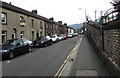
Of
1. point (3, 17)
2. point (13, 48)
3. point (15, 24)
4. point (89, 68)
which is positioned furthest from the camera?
point (15, 24)

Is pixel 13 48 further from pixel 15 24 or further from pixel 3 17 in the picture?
pixel 15 24

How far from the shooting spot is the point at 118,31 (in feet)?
16.1

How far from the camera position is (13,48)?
11.4 metres

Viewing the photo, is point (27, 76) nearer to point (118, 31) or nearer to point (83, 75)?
point (83, 75)

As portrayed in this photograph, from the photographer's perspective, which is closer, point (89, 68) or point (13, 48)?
point (89, 68)

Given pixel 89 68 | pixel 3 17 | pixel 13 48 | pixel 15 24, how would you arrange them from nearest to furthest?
pixel 89 68 → pixel 13 48 → pixel 3 17 → pixel 15 24

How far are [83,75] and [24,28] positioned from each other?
18.7m

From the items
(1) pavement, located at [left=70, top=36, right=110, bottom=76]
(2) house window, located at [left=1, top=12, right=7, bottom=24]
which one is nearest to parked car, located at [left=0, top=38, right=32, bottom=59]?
(1) pavement, located at [left=70, top=36, right=110, bottom=76]

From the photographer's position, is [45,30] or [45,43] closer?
[45,43]

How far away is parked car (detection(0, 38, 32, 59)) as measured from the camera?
1068 cm

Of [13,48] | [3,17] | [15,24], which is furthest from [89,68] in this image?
[15,24]

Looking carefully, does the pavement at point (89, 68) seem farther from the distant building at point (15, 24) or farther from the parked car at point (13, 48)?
the distant building at point (15, 24)

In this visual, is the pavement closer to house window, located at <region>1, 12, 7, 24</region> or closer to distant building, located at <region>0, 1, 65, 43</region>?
distant building, located at <region>0, 1, 65, 43</region>

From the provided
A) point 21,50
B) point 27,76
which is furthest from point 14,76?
point 21,50
